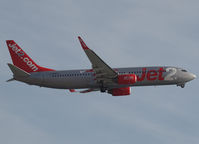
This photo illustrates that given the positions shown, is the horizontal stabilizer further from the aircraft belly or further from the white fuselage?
the aircraft belly

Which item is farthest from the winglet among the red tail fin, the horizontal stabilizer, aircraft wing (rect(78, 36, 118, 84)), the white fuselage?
the horizontal stabilizer

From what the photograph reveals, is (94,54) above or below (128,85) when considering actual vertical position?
above

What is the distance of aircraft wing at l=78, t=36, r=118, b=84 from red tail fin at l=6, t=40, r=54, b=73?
10.6 metres

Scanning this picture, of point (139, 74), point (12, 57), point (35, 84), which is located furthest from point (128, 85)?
point (12, 57)

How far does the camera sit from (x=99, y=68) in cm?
7512

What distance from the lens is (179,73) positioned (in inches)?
3196

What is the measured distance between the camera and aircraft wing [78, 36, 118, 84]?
71000 millimetres

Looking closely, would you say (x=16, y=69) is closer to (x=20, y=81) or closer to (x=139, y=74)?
(x=20, y=81)

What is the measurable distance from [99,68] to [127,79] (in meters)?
5.55

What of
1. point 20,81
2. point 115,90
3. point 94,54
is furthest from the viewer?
point 115,90

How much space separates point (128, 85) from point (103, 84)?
4.65 meters

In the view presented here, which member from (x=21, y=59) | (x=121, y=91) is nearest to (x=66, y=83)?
(x=21, y=59)

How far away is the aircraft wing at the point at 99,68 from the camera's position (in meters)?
71.0

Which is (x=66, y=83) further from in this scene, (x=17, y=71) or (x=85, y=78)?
(x=17, y=71)
